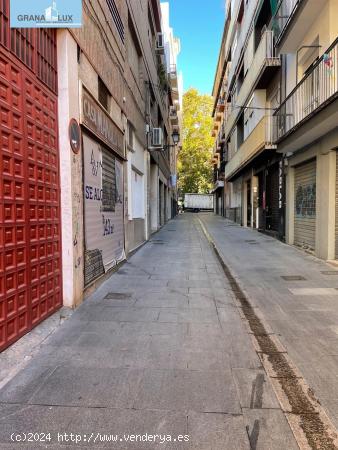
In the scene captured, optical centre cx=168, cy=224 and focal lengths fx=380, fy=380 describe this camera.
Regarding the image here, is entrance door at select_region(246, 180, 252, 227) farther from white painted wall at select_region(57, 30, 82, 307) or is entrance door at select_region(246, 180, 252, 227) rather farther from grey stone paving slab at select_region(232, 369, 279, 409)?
grey stone paving slab at select_region(232, 369, 279, 409)

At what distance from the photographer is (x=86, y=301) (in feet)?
20.2

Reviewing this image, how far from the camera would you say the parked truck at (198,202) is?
62.3 metres

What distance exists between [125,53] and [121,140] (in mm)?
2700

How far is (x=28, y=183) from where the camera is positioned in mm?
4281

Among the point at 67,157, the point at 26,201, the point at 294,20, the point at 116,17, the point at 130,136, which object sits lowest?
the point at 26,201

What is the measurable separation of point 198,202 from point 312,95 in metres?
52.2

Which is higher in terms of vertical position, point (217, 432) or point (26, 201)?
point (26, 201)

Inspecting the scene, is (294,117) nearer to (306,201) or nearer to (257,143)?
(306,201)

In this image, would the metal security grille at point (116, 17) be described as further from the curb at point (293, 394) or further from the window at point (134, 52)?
the curb at point (293, 394)

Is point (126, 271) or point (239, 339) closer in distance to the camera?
point (239, 339)

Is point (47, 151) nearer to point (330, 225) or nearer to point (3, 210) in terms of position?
point (3, 210)

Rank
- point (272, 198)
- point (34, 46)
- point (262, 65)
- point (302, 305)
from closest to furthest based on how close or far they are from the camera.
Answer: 1. point (34, 46)
2. point (302, 305)
3. point (262, 65)
4. point (272, 198)

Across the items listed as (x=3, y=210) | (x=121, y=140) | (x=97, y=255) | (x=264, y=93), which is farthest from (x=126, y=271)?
(x=264, y=93)

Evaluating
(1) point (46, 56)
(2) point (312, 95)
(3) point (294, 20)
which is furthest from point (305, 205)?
(1) point (46, 56)
